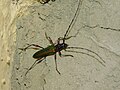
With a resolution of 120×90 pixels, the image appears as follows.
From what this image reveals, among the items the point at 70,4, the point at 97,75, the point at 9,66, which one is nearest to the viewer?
the point at 97,75

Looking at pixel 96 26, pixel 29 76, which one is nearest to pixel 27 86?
pixel 29 76

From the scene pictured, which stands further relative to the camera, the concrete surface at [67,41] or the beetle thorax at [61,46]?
the beetle thorax at [61,46]

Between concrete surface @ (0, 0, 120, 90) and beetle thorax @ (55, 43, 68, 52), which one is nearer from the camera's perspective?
concrete surface @ (0, 0, 120, 90)

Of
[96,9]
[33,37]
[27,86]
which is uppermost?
[96,9]

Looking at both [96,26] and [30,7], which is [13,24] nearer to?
[30,7]

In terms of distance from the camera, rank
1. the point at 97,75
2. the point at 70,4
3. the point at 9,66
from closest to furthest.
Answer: the point at 97,75 → the point at 70,4 → the point at 9,66

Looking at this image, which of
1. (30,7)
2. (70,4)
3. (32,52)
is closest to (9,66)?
(32,52)

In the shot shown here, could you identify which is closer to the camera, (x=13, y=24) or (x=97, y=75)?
(x=97, y=75)

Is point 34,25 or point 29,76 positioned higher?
point 34,25
